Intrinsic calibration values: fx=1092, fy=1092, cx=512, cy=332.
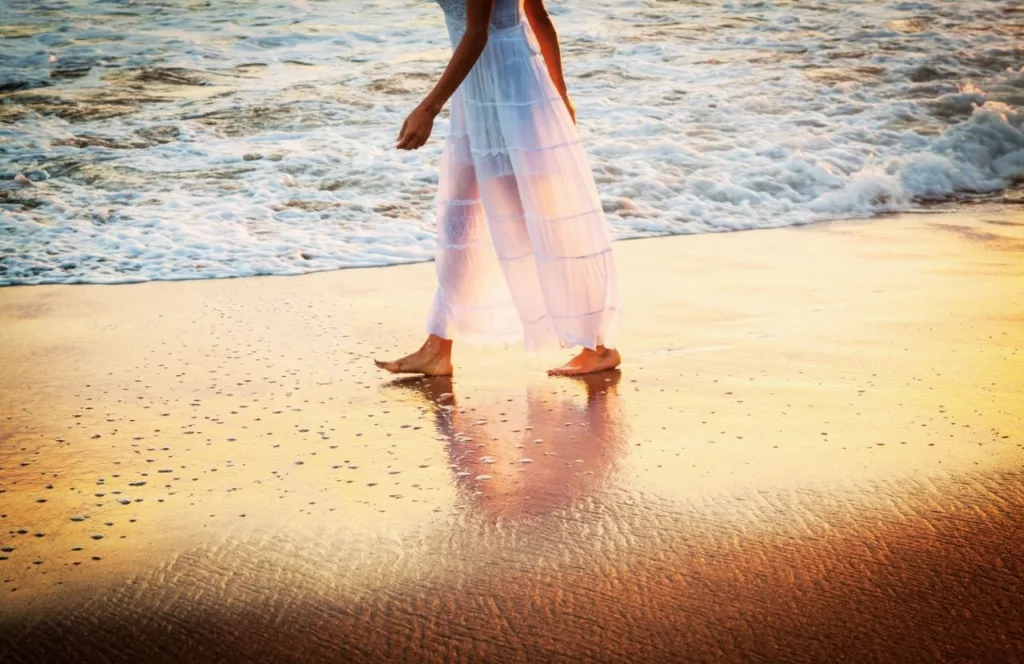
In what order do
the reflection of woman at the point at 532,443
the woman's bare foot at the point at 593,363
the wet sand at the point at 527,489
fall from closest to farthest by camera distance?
the wet sand at the point at 527,489, the reflection of woman at the point at 532,443, the woman's bare foot at the point at 593,363

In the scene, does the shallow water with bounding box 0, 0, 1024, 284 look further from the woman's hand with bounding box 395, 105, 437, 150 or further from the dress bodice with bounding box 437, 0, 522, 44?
the dress bodice with bounding box 437, 0, 522, 44

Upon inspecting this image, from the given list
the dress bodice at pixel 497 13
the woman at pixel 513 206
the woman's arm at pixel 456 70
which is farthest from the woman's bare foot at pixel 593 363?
the dress bodice at pixel 497 13

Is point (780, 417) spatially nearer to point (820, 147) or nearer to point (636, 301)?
point (636, 301)

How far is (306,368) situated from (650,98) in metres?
7.70

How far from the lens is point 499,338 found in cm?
378

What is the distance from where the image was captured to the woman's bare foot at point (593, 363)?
3725mm

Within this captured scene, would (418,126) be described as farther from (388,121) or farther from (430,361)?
(388,121)

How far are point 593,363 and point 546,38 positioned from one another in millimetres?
1093

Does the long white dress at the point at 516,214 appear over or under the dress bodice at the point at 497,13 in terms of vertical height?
under

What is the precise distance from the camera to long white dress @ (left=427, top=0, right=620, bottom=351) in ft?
11.2

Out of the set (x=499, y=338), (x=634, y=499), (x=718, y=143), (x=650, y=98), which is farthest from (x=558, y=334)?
(x=650, y=98)

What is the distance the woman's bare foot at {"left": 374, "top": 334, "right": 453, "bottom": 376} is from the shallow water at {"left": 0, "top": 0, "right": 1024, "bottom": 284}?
2290mm

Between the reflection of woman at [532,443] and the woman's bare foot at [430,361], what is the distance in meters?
0.03

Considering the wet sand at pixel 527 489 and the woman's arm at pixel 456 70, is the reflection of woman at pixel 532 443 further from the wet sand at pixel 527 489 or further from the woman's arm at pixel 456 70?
the woman's arm at pixel 456 70
